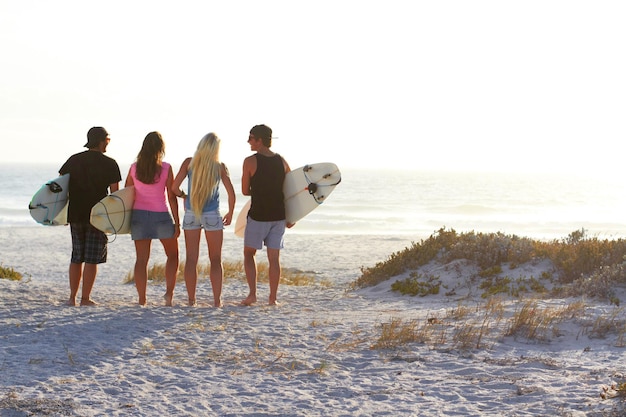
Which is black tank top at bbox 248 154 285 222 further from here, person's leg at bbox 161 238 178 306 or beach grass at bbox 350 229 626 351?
beach grass at bbox 350 229 626 351

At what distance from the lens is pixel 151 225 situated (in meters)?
8.12

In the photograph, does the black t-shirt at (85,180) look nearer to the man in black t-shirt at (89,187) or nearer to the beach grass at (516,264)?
the man in black t-shirt at (89,187)

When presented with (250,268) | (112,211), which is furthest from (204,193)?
(250,268)

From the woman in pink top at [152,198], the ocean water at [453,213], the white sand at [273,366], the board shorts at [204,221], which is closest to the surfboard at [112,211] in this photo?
the woman in pink top at [152,198]

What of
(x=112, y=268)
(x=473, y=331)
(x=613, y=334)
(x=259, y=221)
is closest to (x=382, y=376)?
(x=473, y=331)

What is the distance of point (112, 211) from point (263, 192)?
1.75 m

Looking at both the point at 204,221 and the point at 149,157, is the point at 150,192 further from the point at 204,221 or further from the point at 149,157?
the point at 204,221

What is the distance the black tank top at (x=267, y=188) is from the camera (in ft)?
27.7

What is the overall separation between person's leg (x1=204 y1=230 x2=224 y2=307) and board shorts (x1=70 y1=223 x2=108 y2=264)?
4.12ft

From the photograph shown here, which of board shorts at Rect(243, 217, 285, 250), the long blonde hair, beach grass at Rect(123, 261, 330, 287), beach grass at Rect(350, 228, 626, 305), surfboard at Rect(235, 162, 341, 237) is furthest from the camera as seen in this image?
beach grass at Rect(123, 261, 330, 287)

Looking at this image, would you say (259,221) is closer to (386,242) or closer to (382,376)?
(382,376)

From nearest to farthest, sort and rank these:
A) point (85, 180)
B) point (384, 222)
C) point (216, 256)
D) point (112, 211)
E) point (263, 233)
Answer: point (112, 211) < point (85, 180) < point (216, 256) < point (263, 233) < point (384, 222)

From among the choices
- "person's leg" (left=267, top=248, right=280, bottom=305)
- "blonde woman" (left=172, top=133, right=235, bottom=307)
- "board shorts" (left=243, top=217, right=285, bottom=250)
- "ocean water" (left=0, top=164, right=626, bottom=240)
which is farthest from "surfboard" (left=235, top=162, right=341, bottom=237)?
"ocean water" (left=0, top=164, right=626, bottom=240)

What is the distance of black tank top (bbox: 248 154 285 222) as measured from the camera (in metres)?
8.43
